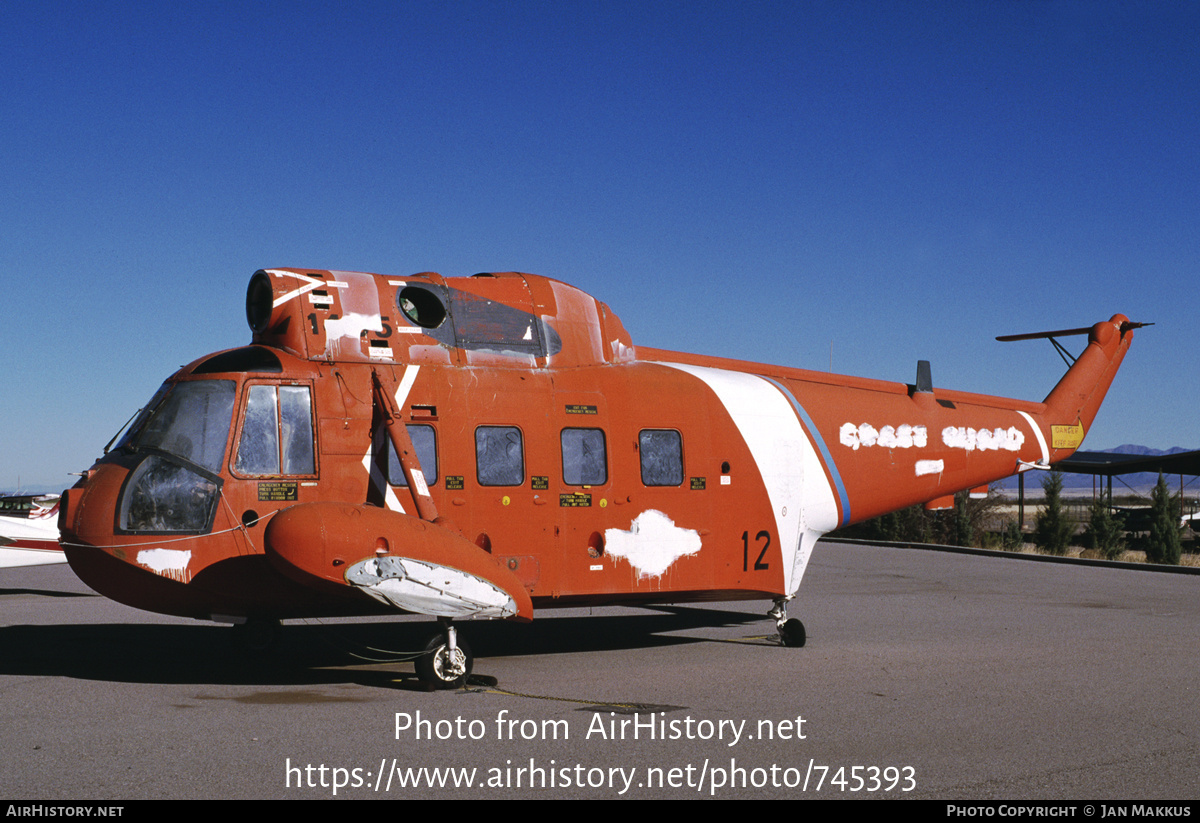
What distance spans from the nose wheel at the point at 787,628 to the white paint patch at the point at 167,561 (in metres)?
7.09

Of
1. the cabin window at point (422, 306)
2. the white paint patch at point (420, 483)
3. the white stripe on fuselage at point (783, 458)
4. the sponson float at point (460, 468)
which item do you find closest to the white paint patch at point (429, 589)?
the sponson float at point (460, 468)

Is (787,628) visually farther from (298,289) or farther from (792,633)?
(298,289)

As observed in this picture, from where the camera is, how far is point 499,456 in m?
10.9

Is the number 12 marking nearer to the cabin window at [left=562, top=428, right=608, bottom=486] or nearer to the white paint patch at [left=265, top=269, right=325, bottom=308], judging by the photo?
the cabin window at [left=562, top=428, right=608, bottom=486]

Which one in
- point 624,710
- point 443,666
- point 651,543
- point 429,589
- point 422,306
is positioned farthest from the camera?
point 651,543

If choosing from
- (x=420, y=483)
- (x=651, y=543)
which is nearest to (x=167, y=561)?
(x=420, y=483)

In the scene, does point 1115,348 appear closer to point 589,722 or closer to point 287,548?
point 589,722

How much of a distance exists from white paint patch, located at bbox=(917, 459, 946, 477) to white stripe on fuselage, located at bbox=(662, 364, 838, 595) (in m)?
1.68

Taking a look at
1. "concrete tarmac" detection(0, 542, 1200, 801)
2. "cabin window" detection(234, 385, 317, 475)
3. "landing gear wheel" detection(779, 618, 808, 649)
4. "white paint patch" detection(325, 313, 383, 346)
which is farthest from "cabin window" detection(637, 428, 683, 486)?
"cabin window" detection(234, 385, 317, 475)

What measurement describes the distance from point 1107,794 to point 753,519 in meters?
6.30

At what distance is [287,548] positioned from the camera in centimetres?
884

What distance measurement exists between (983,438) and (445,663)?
356 inches

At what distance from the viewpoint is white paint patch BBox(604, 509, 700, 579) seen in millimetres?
→ 11359

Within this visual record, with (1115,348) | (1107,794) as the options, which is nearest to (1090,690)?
(1107,794)
